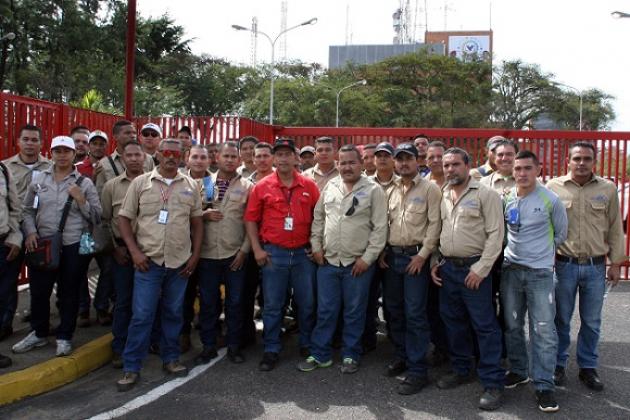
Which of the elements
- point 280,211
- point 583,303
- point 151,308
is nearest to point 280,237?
point 280,211

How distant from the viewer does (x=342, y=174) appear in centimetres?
508

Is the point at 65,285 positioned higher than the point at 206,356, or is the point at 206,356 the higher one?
the point at 65,285

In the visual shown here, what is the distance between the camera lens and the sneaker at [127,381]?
4684 mm

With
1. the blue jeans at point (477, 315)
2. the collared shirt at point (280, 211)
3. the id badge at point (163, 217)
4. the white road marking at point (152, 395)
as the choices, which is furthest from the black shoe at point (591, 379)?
the id badge at point (163, 217)

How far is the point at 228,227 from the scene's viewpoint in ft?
17.1

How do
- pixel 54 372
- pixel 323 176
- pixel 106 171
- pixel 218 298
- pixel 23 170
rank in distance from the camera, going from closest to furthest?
1. pixel 54 372
2. pixel 218 298
3. pixel 23 170
4. pixel 106 171
5. pixel 323 176

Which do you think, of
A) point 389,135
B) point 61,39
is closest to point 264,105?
point 61,39

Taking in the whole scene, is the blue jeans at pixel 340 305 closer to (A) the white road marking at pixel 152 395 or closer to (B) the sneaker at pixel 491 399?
(A) the white road marking at pixel 152 395

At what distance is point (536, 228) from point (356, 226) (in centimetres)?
144

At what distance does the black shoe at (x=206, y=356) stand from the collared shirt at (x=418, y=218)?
6.26ft

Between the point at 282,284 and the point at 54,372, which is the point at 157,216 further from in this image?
the point at 54,372

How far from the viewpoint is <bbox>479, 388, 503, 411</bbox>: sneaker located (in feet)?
14.2

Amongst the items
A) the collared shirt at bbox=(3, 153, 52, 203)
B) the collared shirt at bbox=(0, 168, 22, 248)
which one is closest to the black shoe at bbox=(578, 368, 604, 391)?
the collared shirt at bbox=(0, 168, 22, 248)

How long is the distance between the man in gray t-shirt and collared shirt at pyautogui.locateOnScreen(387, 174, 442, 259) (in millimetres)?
571
